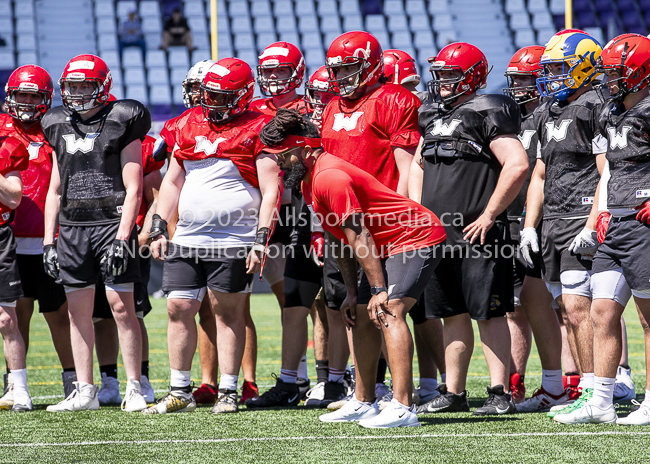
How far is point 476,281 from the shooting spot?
14.1ft

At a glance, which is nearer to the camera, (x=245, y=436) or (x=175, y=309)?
(x=245, y=436)

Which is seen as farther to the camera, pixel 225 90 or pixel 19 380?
pixel 19 380

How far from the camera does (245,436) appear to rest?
382cm

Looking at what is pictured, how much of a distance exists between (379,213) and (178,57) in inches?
597

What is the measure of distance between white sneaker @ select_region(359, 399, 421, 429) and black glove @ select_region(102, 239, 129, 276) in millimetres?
1670

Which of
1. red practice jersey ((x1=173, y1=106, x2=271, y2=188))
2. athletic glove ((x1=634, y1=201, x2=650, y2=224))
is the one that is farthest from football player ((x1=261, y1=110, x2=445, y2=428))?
athletic glove ((x1=634, y1=201, x2=650, y2=224))

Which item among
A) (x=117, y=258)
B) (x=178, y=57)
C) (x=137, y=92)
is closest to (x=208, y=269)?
(x=117, y=258)

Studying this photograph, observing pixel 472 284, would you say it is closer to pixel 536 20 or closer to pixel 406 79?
pixel 406 79

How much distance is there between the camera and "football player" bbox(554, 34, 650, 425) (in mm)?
3914

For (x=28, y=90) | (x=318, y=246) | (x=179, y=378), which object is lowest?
(x=179, y=378)

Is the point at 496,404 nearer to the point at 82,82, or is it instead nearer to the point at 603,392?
the point at 603,392

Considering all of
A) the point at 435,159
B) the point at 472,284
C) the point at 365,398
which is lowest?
the point at 365,398

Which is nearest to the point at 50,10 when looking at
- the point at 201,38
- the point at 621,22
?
the point at 201,38

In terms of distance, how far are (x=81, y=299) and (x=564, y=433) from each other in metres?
2.78
